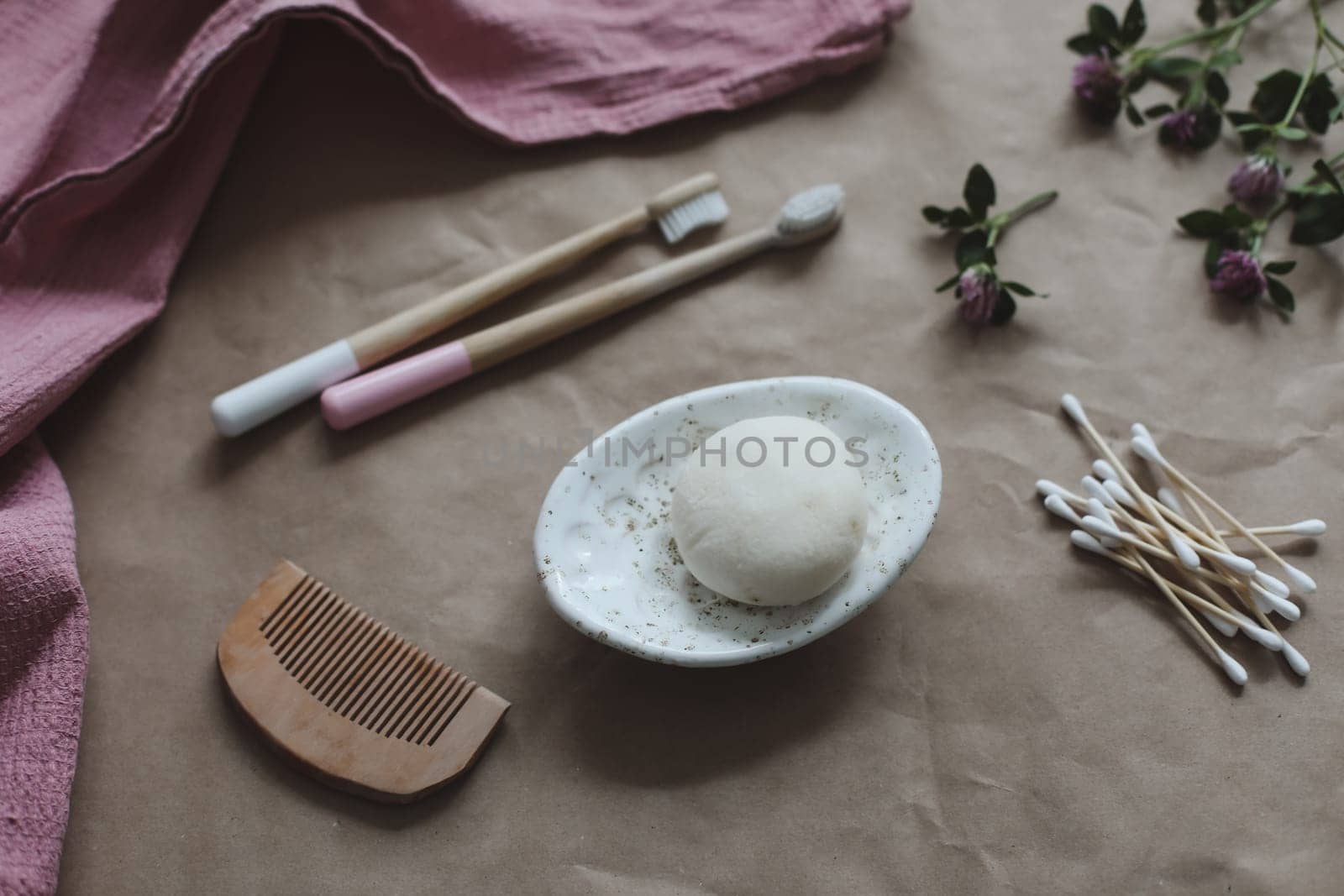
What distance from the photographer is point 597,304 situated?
42.2 inches

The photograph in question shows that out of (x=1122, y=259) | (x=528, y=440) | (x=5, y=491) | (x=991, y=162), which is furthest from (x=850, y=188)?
(x=5, y=491)

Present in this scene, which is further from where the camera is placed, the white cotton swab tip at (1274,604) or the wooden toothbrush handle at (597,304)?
the wooden toothbrush handle at (597,304)

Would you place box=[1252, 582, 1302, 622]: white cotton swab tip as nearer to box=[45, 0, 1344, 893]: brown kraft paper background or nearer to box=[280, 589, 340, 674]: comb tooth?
box=[45, 0, 1344, 893]: brown kraft paper background

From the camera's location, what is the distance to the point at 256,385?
3.34ft

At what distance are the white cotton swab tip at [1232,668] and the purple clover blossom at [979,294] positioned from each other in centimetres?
39

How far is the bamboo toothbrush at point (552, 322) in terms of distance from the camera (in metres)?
1.02

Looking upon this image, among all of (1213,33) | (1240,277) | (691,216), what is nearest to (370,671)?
(691,216)

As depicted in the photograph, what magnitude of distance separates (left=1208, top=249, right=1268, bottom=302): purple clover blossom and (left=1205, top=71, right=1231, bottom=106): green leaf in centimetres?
19

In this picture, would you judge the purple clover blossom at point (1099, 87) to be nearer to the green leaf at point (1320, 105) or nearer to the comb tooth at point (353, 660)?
the green leaf at point (1320, 105)

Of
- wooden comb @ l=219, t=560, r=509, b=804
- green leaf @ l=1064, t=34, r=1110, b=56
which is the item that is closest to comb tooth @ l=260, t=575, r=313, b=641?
wooden comb @ l=219, t=560, r=509, b=804

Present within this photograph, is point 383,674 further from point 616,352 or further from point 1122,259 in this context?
point 1122,259

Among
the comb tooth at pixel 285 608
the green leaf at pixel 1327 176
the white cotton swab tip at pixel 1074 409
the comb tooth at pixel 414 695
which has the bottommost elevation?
the comb tooth at pixel 414 695

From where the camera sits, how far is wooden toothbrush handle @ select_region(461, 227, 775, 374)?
1.05m

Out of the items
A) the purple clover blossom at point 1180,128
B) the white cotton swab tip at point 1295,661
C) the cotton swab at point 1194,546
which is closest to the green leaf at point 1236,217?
the purple clover blossom at point 1180,128
